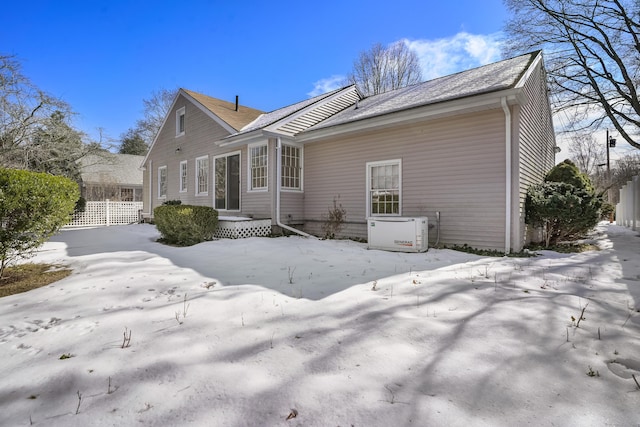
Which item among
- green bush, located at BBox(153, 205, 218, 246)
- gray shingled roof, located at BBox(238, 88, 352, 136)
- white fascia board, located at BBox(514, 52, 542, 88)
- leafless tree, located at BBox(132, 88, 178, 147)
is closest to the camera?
white fascia board, located at BBox(514, 52, 542, 88)

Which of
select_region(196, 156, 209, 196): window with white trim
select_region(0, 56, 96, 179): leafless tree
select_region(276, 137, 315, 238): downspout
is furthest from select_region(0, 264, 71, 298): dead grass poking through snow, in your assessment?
select_region(0, 56, 96, 179): leafless tree

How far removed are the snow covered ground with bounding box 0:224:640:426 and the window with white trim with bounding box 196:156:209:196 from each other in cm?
813

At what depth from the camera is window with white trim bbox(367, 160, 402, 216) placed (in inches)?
317

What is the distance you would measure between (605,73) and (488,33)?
17.8 ft

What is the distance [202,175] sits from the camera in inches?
487

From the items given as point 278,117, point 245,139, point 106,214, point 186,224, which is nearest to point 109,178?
point 106,214

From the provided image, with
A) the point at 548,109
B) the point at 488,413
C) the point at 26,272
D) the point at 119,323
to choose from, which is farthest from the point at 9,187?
the point at 548,109

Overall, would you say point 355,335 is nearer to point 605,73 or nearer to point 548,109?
point 548,109

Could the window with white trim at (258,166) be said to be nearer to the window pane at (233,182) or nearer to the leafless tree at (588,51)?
the window pane at (233,182)

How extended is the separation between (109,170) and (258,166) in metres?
20.6

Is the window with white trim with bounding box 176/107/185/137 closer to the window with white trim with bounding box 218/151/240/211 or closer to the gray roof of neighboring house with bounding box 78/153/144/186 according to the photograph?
the window with white trim with bounding box 218/151/240/211

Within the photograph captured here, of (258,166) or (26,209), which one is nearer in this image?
→ (26,209)

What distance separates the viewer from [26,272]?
14.8ft

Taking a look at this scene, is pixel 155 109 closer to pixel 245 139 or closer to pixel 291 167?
pixel 245 139
